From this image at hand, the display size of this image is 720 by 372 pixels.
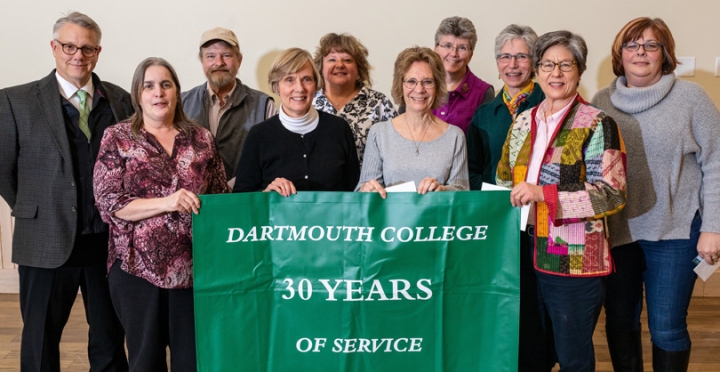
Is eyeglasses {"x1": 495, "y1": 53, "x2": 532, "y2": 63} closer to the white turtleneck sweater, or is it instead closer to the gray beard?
the white turtleneck sweater

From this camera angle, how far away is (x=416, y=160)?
2389 mm

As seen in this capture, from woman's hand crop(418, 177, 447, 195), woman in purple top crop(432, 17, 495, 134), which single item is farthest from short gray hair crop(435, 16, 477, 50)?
woman's hand crop(418, 177, 447, 195)

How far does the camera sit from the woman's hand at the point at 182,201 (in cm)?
211

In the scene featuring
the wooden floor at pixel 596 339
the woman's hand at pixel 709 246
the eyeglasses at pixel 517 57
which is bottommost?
the wooden floor at pixel 596 339

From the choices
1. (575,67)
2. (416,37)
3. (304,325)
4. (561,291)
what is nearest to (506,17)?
(416,37)

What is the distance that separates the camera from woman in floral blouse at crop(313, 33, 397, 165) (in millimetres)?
2852

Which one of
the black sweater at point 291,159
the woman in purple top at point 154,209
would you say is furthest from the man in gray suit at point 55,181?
the black sweater at point 291,159

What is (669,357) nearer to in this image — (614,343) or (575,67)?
(614,343)

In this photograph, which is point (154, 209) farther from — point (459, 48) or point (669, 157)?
point (669, 157)

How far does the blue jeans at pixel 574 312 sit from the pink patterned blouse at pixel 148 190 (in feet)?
4.04

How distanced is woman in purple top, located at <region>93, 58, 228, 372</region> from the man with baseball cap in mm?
682

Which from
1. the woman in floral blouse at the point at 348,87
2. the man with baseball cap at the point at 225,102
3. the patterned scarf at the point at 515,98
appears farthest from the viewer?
the man with baseball cap at the point at 225,102

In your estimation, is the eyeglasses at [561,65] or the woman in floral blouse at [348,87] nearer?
the eyeglasses at [561,65]

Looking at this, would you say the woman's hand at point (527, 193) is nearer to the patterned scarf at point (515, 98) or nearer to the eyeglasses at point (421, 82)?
the eyeglasses at point (421, 82)
